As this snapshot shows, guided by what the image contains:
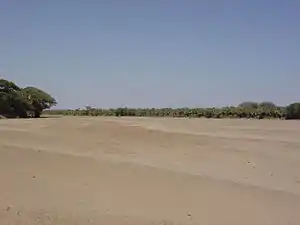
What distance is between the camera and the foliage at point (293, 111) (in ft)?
64.6

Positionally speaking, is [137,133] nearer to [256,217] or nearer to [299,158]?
[299,158]

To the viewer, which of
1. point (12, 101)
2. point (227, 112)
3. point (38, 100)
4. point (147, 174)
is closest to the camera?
point (147, 174)

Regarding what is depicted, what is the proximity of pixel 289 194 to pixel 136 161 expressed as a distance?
3.10m

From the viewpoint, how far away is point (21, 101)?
18094mm

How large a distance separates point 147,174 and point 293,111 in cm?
1309

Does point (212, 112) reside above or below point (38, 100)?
below

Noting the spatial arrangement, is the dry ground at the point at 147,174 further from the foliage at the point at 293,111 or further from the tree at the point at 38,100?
the foliage at the point at 293,111

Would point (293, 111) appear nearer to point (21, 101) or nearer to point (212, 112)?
point (212, 112)

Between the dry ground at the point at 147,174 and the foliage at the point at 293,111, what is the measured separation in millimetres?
7083

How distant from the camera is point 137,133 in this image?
39.1 feet

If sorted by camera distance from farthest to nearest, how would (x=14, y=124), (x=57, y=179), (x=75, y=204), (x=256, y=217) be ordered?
1. (x=14, y=124)
2. (x=57, y=179)
3. (x=75, y=204)
4. (x=256, y=217)

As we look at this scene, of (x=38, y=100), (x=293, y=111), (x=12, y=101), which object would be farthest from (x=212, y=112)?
(x=12, y=101)

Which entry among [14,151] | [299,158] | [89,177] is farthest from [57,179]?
[299,158]

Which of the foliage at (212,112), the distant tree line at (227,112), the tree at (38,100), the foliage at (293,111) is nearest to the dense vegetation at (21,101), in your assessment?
the tree at (38,100)
